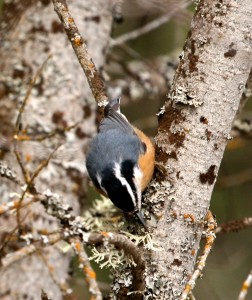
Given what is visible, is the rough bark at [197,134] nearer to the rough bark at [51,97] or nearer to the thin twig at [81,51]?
the thin twig at [81,51]

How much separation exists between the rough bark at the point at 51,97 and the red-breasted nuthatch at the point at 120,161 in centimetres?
71

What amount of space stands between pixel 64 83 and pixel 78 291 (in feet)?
7.04

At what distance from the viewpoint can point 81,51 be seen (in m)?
2.98

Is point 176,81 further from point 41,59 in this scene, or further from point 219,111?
point 41,59

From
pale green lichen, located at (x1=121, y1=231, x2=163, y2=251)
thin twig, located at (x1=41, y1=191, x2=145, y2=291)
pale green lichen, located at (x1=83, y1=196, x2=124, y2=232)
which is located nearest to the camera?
thin twig, located at (x1=41, y1=191, x2=145, y2=291)

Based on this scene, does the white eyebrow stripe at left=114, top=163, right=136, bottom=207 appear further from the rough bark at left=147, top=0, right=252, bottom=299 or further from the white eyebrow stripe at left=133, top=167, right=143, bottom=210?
the rough bark at left=147, top=0, right=252, bottom=299

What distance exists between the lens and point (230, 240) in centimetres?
683

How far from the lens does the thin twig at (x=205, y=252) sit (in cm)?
246

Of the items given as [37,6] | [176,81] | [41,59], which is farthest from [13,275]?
[176,81]

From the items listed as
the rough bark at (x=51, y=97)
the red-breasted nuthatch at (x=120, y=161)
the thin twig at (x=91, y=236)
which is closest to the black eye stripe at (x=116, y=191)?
the red-breasted nuthatch at (x=120, y=161)

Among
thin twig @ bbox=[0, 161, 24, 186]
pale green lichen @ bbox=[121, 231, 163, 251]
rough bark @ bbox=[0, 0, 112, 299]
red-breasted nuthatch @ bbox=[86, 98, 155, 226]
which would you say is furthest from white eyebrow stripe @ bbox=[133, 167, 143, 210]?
rough bark @ bbox=[0, 0, 112, 299]

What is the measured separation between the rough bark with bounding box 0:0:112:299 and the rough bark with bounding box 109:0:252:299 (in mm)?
1662

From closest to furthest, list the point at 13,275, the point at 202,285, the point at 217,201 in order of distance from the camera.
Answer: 1. the point at 13,275
2. the point at 202,285
3. the point at 217,201

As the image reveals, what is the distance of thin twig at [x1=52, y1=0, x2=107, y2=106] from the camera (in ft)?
9.78
